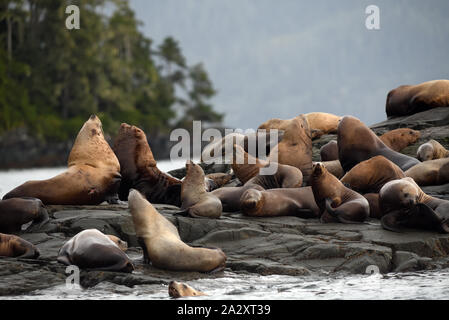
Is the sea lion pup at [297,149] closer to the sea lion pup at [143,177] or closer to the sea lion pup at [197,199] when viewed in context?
the sea lion pup at [143,177]

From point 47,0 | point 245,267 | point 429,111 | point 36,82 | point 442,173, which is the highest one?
point 47,0

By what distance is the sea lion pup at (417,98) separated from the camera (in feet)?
48.8

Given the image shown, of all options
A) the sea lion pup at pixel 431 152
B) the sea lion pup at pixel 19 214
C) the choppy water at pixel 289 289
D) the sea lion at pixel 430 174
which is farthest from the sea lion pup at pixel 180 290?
the sea lion pup at pixel 431 152

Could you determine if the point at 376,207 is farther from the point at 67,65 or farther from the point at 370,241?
the point at 67,65

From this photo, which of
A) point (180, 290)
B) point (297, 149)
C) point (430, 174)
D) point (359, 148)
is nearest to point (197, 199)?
point (297, 149)

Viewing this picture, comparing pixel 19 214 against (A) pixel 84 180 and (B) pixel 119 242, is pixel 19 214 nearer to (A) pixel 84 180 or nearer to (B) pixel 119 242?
(B) pixel 119 242

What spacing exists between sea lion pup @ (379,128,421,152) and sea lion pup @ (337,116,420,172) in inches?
49.3

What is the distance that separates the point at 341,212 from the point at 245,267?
1.95m

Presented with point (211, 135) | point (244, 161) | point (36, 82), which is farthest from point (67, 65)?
point (244, 161)

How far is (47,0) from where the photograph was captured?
60250 mm

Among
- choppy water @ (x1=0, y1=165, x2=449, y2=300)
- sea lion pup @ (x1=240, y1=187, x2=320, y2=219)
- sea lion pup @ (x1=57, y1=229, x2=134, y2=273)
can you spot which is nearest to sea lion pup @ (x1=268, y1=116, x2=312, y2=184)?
sea lion pup @ (x1=240, y1=187, x2=320, y2=219)

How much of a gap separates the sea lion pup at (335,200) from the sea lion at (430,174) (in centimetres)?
170

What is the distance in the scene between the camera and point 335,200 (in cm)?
892

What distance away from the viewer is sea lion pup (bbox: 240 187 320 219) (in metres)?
8.94
